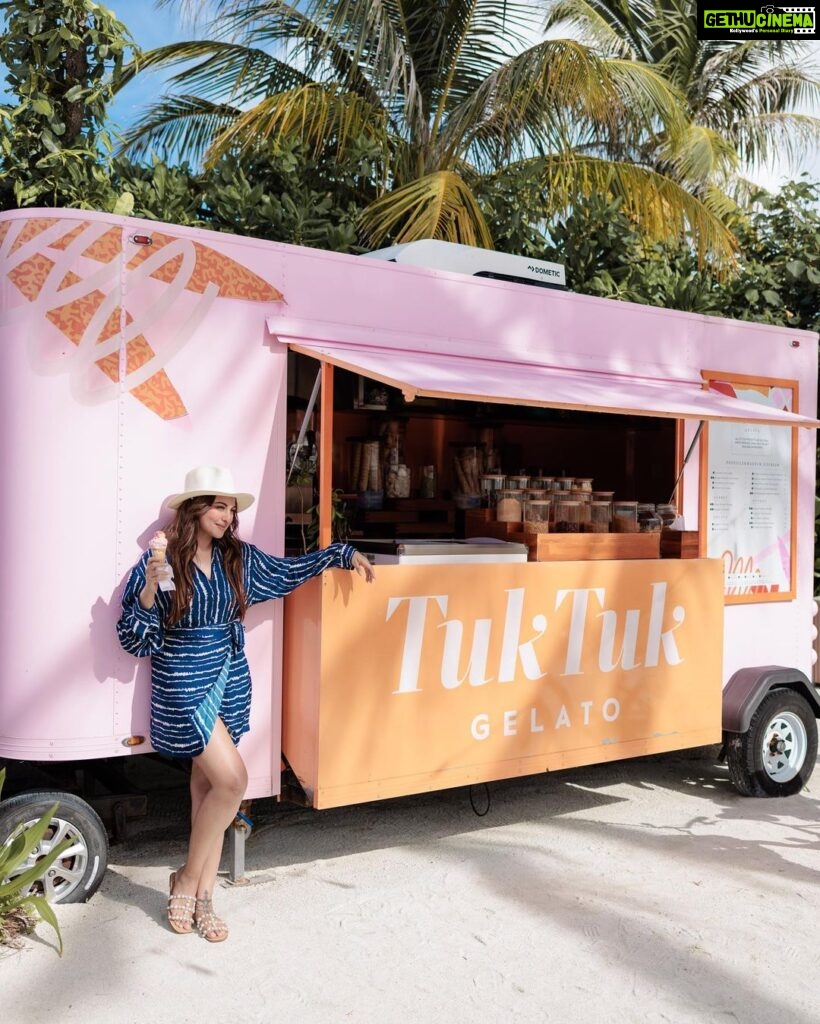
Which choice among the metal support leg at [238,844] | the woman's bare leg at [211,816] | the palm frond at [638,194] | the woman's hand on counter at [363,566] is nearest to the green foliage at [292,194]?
the palm frond at [638,194]

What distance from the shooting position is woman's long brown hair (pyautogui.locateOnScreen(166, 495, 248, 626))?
12.9ft

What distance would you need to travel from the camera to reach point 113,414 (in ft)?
13.4

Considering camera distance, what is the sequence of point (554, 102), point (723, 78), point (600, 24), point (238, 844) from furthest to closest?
point (723, 78)
point (600, 24)
point (554, 102)
point (238, 844)

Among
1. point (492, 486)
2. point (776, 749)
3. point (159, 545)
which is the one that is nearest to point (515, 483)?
point (492, 486)

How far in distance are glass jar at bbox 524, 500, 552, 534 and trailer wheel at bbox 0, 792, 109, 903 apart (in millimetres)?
2435

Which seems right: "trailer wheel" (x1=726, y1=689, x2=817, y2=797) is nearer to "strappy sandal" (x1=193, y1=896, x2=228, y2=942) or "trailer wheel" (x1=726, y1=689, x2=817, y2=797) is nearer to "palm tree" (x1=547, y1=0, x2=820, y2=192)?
"strappy sandal" (x1=193, y1=896, x2=228, y2=942)

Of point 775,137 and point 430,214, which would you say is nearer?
point 430,214

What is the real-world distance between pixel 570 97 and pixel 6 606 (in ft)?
25.4

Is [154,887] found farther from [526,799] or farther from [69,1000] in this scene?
[526,799]

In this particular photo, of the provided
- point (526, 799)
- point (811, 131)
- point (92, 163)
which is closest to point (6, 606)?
point (526, 799)

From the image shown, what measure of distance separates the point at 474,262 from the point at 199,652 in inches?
101

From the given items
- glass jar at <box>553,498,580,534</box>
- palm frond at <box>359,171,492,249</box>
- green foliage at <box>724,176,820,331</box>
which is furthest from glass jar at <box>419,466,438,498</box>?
green foliage at <box>724,176,820,331</box>

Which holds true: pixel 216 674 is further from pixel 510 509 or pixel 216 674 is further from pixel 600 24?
pixel 600 24

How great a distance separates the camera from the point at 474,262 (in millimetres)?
5438
